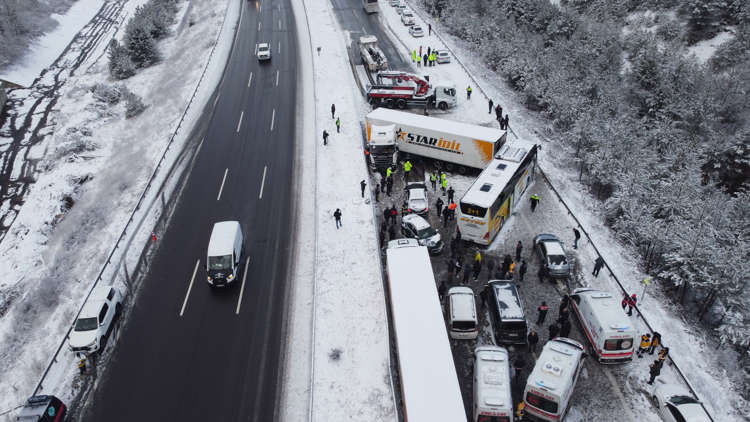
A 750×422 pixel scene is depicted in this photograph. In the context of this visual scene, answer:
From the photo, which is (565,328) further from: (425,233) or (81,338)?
(81,338)

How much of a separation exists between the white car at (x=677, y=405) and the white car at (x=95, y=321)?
75.9ft

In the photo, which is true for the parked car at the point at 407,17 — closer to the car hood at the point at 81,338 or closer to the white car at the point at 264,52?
the white car at the point at 264,52

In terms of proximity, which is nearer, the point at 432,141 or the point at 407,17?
the point at 432,141

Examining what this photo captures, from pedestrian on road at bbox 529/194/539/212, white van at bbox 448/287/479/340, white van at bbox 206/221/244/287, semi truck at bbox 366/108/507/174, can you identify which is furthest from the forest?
white van at bbox 206/221/244/287

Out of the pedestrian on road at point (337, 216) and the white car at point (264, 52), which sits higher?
the white car at point (264, 52)

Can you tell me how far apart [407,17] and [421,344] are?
169 ft

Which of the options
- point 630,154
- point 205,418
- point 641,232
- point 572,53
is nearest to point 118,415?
point 205,418

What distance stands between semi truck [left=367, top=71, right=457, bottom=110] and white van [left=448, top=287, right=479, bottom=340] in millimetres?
23211

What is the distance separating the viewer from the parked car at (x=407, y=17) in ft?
197

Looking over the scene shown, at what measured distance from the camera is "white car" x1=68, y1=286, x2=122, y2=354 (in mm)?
21188

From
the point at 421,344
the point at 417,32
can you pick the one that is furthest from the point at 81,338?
the point at 417,32

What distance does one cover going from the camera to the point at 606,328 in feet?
65.2

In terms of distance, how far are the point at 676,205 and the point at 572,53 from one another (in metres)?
24.9

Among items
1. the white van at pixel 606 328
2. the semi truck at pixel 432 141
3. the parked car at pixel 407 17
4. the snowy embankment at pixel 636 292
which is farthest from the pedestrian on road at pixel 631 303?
the parked car at pixel 407 17
